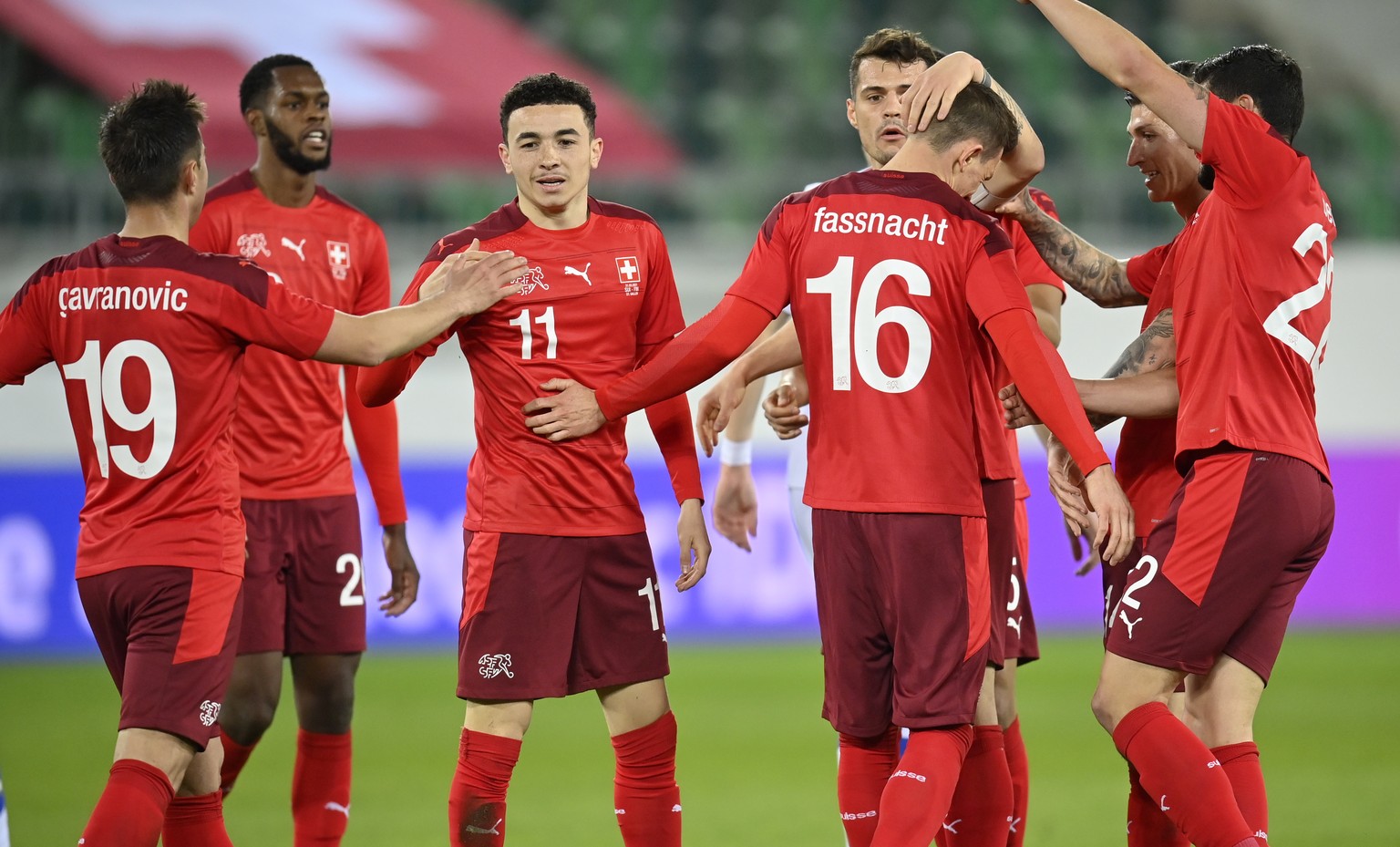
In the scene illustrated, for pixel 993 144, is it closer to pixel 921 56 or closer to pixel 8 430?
pixel 921 56

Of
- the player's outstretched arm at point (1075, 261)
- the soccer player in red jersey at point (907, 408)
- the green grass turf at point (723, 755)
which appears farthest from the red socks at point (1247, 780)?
the green grass turf at point (723, 755)

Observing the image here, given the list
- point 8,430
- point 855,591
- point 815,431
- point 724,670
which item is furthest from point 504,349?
point 8,430

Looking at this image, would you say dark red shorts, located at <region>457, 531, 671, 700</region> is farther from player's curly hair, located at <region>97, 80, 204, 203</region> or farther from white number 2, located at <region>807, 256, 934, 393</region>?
player's curly hair, located at <region>97, 80, 204, 203</region>

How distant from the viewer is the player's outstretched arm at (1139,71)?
12.7 ft

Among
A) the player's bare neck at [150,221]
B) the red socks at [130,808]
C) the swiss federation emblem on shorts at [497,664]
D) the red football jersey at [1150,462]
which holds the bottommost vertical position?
the red socks at [130,808]

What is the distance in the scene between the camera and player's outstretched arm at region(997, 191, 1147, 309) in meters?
4.92

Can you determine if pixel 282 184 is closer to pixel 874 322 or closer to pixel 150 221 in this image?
pixel 150 221

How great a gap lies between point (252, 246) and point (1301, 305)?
11.0 ft

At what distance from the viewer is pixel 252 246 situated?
17.4 feet

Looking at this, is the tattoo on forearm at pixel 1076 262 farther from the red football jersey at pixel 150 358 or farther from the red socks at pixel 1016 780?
the red football jersey at pixel 150 358

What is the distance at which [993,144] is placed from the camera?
4129 millimetres

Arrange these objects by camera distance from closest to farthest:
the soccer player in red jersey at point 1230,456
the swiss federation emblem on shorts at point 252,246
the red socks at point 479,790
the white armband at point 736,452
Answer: the soccer player in red jersey at point 1230,456 < the red socks at point 479,790 < the swiss federation emblem on shorts at point 252,246 < the white armband at point 736,452

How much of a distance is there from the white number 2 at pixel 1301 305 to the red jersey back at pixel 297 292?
2.96m

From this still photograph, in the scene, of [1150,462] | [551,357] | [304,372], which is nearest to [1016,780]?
[1150,462]
